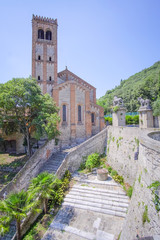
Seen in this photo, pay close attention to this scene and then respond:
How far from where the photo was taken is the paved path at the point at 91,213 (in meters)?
8.08

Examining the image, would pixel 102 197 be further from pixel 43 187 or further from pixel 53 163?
pixel 53 163

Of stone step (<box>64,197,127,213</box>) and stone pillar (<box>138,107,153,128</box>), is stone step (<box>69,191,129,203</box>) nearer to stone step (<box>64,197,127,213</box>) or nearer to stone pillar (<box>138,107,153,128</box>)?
stone step (<box>64,197,127,213</box>)

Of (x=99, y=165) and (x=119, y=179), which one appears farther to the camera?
(x=99, y=165)

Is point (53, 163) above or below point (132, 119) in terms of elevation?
below

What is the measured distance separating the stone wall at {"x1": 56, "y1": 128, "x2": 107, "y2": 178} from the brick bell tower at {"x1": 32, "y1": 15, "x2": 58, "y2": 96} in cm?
1125

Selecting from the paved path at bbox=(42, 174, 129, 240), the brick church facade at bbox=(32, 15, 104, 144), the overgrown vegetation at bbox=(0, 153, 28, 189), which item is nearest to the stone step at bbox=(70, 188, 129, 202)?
the paved path at bbox=(42, 174, 129, 240)

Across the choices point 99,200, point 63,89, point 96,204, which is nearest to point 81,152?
point 99,200

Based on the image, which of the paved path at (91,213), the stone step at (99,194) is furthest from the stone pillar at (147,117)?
the stone step at (99,194)

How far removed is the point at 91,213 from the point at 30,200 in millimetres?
4913

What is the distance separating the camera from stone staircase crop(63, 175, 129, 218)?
9695mm

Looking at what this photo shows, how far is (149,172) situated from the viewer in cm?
554

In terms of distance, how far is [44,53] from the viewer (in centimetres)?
2272

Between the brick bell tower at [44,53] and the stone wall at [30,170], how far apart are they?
1031 centimetres

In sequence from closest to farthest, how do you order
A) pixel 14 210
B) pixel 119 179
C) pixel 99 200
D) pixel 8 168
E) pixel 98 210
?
pixel 14 210 < pixel 98 210 < pixel 99 200 < pixel 119 179 < pixel 8 168
